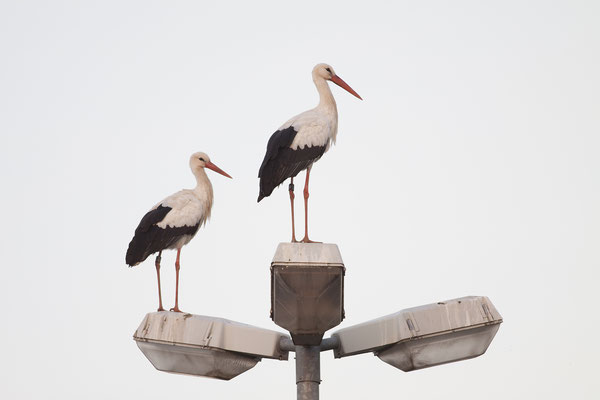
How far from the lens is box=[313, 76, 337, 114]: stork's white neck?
11109 mm

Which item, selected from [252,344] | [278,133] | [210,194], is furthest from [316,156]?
[252,344]

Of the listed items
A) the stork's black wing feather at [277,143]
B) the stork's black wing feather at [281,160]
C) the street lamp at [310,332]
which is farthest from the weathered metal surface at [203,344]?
the stork's black wing feather at [277,143]

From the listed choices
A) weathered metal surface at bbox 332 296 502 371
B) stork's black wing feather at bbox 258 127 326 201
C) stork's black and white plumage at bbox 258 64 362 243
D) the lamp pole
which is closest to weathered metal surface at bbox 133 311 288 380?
the lamp pole

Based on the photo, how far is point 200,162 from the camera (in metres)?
11.8

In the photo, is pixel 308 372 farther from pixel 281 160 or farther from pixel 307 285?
pixel 281 160

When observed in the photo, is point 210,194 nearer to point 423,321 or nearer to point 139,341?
point 139,341

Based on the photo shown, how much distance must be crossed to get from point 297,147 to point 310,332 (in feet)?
14.2

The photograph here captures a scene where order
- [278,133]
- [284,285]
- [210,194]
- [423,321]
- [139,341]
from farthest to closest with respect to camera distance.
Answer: [210,194] → [278,133] → [139,341] → [423,321] → [284,285]

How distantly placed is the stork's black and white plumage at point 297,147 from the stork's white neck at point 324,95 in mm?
30

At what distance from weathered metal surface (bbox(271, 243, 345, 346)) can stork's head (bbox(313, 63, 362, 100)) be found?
18.5 ft

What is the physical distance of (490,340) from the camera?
6.32 m

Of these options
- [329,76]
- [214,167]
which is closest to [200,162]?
[214,167]

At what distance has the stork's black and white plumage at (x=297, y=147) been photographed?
1003 centimetres

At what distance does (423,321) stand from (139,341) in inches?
74.7
